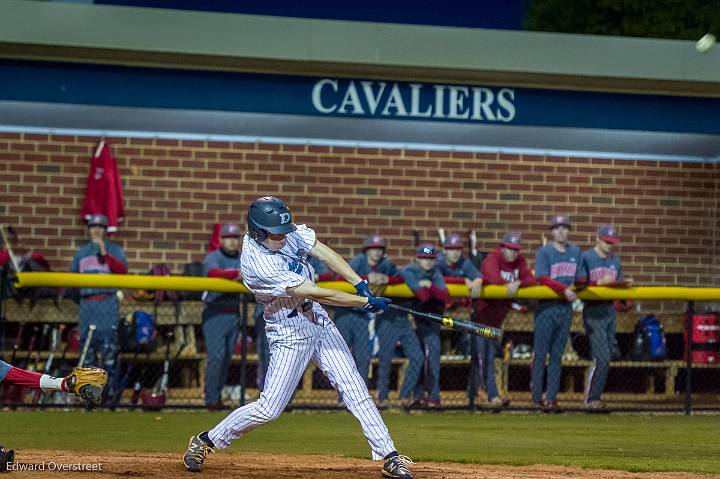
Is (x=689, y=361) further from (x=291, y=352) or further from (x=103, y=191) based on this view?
(x=291, y=352)

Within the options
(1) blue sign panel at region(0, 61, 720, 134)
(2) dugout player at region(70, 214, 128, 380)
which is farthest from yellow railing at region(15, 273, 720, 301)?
(1) blue sign panel at region(0, 61, 720, 134)

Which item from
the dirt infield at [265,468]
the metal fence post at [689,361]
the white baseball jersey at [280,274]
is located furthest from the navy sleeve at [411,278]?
the white baseball jersey at [280,274]

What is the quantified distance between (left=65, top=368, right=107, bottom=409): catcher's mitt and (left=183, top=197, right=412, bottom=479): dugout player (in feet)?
2.43

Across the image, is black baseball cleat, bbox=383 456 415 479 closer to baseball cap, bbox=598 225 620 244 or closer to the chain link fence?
the chain link fence

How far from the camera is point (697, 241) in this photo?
16.4 meters

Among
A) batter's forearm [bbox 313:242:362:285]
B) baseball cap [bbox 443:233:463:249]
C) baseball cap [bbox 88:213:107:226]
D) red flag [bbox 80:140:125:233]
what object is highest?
red flag [bbox 80:140:125:233]

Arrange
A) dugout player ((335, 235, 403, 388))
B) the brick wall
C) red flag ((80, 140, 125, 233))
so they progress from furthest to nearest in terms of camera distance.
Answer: the brick wall, red flag ((80, 140, 125, 233)), dugout player ((335, 235, 403, 388))

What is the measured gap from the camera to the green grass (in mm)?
9867

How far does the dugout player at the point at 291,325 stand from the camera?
7809 mm

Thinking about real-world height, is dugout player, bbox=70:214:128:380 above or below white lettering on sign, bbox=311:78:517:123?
below

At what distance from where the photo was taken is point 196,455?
8.13m

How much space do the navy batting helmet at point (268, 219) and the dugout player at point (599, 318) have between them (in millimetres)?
6325

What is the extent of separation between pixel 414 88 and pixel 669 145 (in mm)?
3449

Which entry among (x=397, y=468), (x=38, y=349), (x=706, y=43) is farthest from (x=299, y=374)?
(x=706, y=43)
